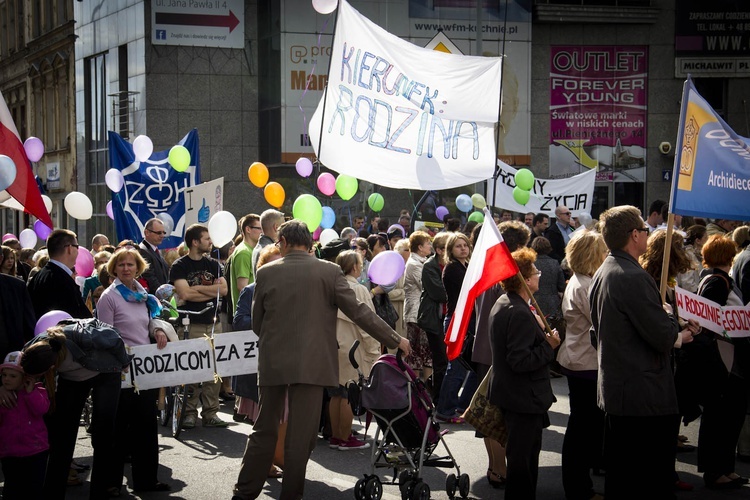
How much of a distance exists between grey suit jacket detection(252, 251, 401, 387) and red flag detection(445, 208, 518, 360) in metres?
0.45

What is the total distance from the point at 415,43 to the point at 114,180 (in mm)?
15238

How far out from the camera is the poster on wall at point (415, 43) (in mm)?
26469

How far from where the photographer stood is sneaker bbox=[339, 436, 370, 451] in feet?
30.5

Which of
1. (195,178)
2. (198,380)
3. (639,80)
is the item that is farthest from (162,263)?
(639,80)

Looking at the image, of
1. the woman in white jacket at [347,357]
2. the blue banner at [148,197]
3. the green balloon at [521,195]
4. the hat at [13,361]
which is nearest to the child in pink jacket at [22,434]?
the hat at [13,361]

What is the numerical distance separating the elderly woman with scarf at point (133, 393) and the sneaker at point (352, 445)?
6.70 ft

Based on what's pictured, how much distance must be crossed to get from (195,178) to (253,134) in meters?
13.3

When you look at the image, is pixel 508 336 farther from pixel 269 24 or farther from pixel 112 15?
pixel 112 15

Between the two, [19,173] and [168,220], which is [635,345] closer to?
[19,173]

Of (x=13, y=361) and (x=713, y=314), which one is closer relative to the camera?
(x=13, y=361)

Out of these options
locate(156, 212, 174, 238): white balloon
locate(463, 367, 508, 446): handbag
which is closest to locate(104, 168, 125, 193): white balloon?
locate(156, 212, 174, 238): white balloon

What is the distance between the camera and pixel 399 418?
7.11 metres

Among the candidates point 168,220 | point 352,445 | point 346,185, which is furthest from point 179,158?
point 352,445

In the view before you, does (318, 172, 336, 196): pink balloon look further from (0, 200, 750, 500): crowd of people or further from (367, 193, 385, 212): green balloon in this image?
(0, 200, 750, 500): crowd of people
